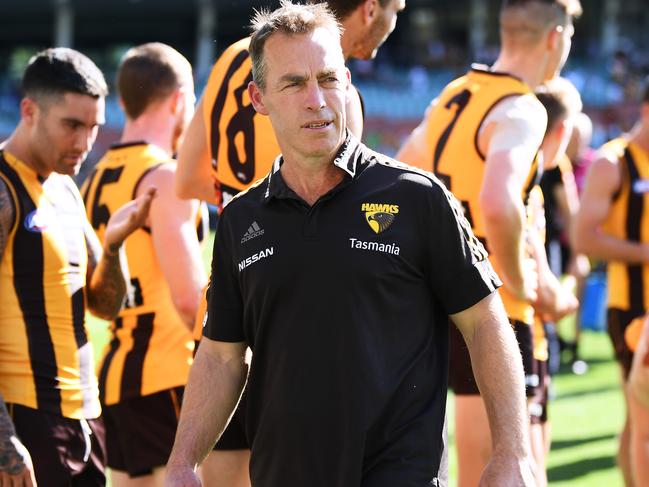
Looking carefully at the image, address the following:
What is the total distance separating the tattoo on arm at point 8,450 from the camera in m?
3.71

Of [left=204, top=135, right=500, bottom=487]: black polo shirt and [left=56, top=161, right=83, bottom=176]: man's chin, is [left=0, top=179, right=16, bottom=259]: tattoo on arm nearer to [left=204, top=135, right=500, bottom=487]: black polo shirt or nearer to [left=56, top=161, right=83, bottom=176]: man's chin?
[left=56, top=161, right=83, bottom=176]: man's chin

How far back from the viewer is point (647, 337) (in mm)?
4160

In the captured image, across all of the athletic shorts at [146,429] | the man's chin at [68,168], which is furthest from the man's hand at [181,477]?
the athletic shorts at [146,429]

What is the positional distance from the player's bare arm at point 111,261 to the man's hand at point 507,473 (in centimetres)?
179

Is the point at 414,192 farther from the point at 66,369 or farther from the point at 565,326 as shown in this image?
the point at 565,326

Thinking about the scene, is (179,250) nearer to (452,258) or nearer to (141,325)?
(141,325)

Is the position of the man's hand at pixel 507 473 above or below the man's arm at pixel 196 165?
below

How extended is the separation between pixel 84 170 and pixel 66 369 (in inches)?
991

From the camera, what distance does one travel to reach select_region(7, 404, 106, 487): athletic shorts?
405 cm

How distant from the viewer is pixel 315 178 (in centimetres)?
315

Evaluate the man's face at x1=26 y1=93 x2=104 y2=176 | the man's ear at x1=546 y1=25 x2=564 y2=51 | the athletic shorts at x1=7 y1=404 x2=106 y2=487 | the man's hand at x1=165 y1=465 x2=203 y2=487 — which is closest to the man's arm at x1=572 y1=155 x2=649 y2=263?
the man's ear at x1=546 y1=25 x2=564 y2=51

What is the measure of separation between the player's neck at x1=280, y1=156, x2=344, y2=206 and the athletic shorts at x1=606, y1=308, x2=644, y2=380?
12.9 ft

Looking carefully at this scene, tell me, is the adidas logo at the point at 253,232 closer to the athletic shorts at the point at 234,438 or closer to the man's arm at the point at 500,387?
the man's arm at the point at 500,387

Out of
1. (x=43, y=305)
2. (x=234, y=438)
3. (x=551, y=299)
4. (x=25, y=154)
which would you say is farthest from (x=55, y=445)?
(x=551, y=299)
